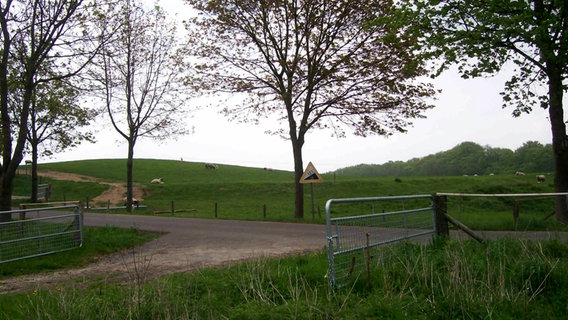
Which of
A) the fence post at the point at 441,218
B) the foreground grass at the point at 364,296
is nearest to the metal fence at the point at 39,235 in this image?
the foreground grass at the point at 364,296

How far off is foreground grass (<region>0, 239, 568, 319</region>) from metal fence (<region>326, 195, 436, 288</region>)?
8.0 inches

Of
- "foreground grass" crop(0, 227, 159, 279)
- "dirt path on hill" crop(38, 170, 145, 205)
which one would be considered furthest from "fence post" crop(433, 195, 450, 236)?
"dirt path on hill" crop(38, 170, 145, 205)

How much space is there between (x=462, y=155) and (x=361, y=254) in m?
78.0

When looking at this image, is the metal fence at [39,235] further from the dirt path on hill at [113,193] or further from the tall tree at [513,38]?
the dirt path on hill at [113,193]

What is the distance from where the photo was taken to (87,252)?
11.4m

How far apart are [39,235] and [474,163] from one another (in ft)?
240

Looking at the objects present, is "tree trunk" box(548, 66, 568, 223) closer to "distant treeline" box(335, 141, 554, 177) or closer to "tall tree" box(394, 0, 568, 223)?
"tall tree" box(394, 0, 568, 223)

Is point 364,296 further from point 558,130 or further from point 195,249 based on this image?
point 558,130

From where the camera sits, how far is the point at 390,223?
704 cm

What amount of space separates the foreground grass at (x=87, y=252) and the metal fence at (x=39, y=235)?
0.23m

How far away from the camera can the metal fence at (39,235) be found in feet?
32.6

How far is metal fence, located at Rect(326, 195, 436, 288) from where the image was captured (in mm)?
5535

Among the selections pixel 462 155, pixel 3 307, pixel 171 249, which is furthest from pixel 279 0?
pixel 462 155

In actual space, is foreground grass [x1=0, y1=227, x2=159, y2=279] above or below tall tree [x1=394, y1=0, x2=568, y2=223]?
below
